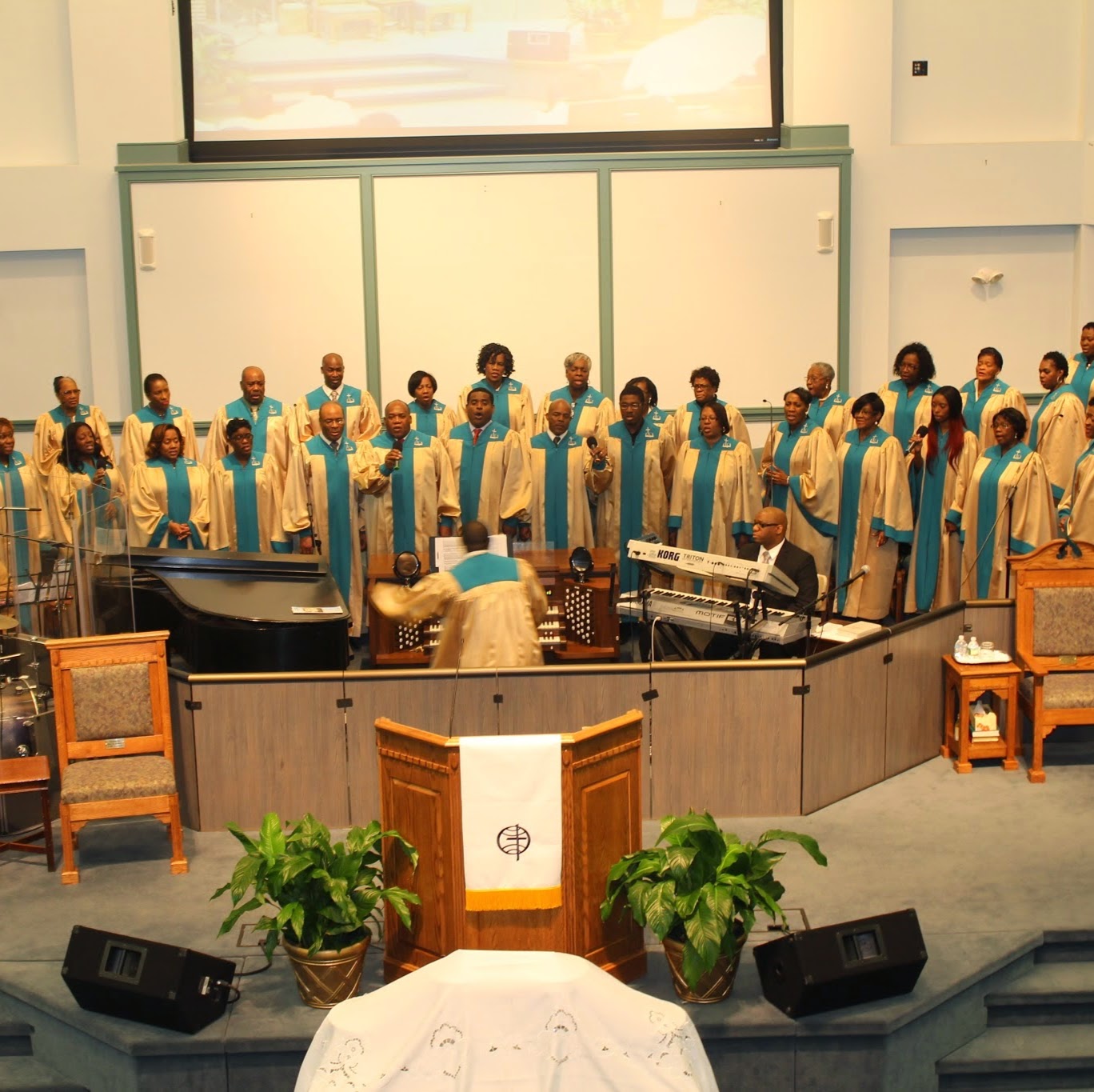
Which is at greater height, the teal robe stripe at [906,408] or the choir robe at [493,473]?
the teal robe stripe at [906,408]

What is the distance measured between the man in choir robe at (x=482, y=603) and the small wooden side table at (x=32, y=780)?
1.56 meters

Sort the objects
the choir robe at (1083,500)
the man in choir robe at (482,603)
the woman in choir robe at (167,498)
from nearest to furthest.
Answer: the man in choir robe at (482,603), the choir robe at (1083,500), the woman in choir robe at (167,498)

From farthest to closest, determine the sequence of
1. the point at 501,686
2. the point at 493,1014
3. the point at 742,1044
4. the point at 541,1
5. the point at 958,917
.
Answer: the point at 541,1 → the point at 501,686 → the point at 958,917 → the point at 742,1044 → the point at 493,1014

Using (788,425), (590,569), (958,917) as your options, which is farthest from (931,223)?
(958,917)

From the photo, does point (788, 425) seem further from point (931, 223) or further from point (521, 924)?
point (521, 924)

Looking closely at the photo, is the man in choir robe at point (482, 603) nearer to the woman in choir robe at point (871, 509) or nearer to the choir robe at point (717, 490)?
the choir robe at point (717, 490)

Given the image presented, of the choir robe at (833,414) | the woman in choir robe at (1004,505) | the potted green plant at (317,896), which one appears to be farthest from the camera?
the choir robe at (833,414)

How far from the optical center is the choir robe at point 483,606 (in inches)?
269

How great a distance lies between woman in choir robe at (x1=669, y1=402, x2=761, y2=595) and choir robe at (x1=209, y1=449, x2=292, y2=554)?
8.35 ft

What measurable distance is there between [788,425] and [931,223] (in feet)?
11.8

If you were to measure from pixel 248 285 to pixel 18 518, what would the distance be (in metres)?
3.26

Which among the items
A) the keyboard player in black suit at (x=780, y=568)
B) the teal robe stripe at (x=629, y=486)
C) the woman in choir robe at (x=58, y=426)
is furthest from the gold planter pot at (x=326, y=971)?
the woman in choir robe at (x=58, y=426)

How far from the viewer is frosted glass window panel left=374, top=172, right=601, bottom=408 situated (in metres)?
12.2

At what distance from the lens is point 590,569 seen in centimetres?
839
